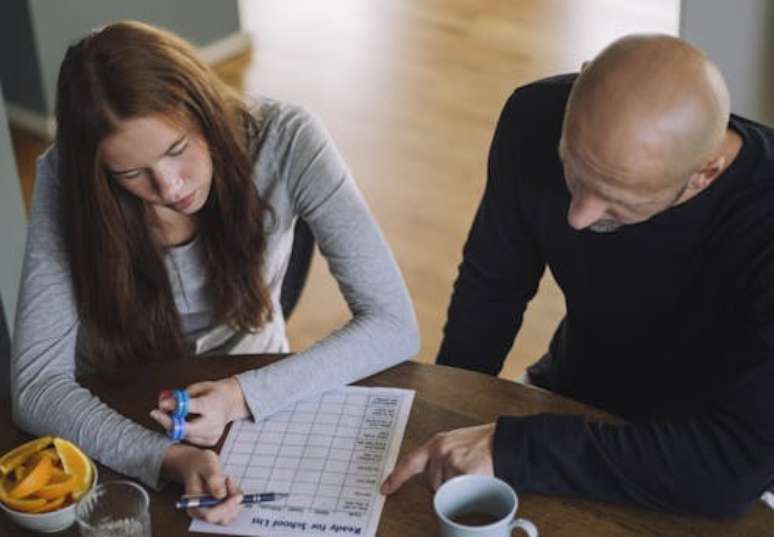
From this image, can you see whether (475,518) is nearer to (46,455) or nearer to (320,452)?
(320,452)

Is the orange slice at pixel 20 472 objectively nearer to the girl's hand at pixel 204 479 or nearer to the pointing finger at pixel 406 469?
the girl's hand at pixel 204 479

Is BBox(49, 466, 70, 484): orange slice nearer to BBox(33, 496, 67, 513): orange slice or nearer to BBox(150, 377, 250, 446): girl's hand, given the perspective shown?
BBox(33, 496, 67, 513): orange slice

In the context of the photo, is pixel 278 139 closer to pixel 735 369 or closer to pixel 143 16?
pixel 735 369

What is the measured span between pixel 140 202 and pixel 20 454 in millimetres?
428

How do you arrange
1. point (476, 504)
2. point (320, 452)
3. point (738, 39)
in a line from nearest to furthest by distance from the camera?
point (476, 504) → point (320, 452) → point (738, 39)

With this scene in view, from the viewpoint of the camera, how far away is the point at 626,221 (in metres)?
1.44

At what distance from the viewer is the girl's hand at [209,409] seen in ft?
4.85

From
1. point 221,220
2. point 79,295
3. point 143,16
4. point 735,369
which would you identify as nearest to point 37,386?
point 79,295

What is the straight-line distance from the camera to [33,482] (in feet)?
4.46

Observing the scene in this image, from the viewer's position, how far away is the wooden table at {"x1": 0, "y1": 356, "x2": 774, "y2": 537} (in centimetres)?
134

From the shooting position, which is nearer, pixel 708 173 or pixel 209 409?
pixel 708 173

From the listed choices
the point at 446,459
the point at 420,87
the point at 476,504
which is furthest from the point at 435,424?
the point at 420,87

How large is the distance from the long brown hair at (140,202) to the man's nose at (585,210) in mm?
504

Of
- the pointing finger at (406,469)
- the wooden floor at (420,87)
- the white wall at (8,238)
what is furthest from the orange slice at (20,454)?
the wooden floor at (420,87)
